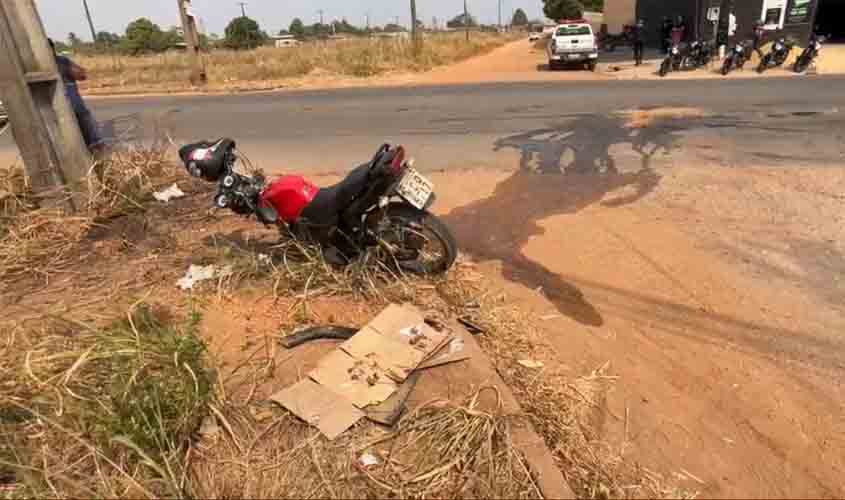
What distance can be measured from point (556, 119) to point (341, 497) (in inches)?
342

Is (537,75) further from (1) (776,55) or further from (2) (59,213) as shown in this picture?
(2) (59,213)

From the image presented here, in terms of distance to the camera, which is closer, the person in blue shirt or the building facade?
the person in blue shirt

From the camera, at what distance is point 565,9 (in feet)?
181

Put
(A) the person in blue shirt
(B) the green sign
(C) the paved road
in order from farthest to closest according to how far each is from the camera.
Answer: (B) the green sign < (C) the paved road < (A) the person in blue shirt

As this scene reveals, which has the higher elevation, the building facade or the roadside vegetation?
the building facade

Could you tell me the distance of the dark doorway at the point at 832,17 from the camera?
89.4 ft

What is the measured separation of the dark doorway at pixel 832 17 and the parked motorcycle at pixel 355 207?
3292 centimetres

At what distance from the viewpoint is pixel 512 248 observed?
4.68m

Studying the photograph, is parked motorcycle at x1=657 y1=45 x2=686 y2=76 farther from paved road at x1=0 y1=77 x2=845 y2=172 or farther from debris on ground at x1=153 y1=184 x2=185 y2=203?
debris on ground at x1=153 y1=184 x2=185 y2=203

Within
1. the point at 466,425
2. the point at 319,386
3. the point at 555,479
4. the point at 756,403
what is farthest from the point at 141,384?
the point at 756,403

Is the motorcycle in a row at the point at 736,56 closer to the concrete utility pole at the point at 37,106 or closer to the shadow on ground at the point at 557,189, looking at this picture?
the shadow on ground at the point at 557,189

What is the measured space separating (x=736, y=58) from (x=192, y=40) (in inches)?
692

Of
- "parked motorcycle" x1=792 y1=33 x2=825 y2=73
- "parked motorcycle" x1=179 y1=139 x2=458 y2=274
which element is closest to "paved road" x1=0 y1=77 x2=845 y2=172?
"parked motorcycle" x1=792 y1=33 x2=825 y2=73

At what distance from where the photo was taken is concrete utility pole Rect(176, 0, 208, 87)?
681 inches
